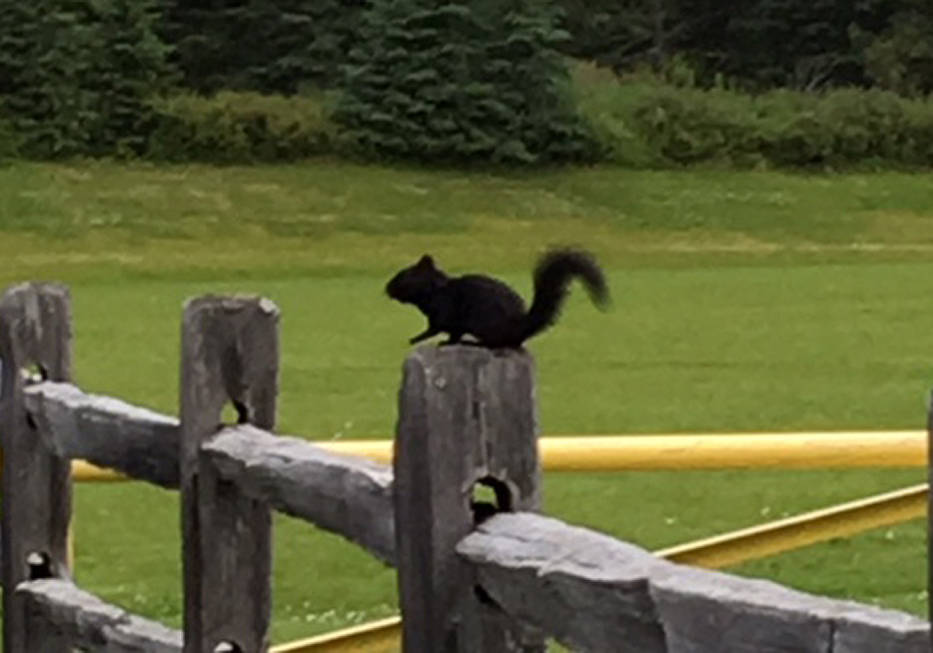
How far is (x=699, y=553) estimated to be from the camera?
220 inches

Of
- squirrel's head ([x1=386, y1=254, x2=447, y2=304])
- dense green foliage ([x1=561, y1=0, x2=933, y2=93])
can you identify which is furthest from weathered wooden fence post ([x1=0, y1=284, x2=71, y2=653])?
dense green foliage ([x1=561, y1=0, x2=933, y2=93])

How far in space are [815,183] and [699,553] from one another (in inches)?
1487

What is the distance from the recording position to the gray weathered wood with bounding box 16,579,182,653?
4648mm

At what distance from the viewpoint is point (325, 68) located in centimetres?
5028

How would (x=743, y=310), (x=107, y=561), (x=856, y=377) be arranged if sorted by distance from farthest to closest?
(x=743, y=310)
(x=856, y=377)
(x=107, y=561)

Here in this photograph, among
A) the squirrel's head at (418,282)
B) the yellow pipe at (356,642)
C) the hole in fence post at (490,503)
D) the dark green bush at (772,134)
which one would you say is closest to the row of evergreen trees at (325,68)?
the dark green bush at (772,134)

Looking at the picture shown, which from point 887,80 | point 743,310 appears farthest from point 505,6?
point 743,310

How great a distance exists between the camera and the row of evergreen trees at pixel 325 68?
43594 mm

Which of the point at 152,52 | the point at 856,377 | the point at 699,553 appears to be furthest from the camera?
the point at 152,52

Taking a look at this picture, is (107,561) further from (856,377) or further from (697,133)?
(697,133)

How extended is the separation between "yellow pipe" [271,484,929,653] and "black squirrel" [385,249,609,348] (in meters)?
1.13

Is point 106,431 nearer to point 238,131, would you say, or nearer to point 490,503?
point 490,503

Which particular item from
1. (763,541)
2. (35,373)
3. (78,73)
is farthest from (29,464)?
(78,73)

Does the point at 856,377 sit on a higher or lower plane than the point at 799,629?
lower
